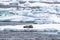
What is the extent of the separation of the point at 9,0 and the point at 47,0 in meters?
0.47

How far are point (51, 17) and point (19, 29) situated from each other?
0.36 metres

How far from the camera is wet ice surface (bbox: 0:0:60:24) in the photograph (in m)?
1.48

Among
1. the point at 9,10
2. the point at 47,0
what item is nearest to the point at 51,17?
the point at 9,10

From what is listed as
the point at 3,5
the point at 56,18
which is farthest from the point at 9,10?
the point at 56,18

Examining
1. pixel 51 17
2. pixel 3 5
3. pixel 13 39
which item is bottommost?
pixel 13 39

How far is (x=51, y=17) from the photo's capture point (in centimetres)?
155

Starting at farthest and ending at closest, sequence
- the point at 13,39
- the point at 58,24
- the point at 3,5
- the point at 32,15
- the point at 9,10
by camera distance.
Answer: the point at 3,5, the point at 9,10, the point at 32,15, the point at 58,24, the point at 13,39

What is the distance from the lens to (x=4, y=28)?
1.37 metres

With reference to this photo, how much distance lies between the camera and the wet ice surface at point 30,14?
1.48 m

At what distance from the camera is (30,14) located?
60.7 inches

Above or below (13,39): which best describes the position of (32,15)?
above

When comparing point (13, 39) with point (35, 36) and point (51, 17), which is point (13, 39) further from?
point (51, 17)

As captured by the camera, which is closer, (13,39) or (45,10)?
(13,39)

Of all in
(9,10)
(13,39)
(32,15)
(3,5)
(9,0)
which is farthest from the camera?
(9,0)
